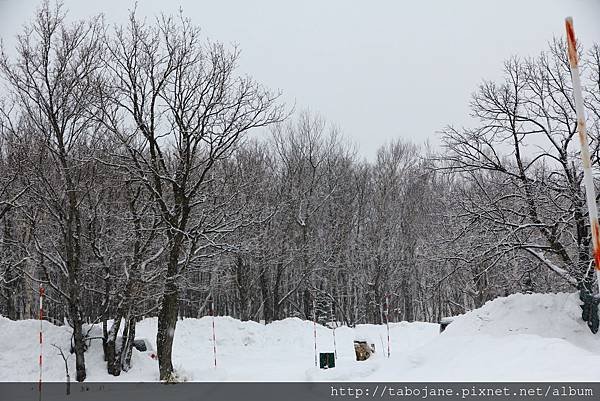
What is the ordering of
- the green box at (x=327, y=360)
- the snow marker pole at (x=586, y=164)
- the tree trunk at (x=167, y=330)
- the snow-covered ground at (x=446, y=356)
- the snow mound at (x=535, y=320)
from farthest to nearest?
1. the tree trunk at (x=167, y=330)
2. the green box at (x=327, y=360)
3. the snow mound at (x=535, y=320)
4. the snow-covered ground at (x=446, y=356)
5. the snow marker pole at (x=586, y=164)

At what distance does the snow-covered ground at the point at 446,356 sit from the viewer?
9060 mm

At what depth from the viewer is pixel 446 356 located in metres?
11.9

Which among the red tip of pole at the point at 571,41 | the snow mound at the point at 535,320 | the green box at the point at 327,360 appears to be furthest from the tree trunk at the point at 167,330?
the red tip of pole at the point at 571,41

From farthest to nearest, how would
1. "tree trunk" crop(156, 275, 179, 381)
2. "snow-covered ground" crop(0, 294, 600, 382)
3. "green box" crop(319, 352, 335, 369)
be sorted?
"tree trunk" crop(156, 275, 179, 381) → "green box" crop(319, 352, 335, 369) → "snow-covered ground" crop(0, 294, 600, 382)

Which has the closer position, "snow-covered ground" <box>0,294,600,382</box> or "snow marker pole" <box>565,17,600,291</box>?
"snow marker pole" <box>565,17,600,291</box>

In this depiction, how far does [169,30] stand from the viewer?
1589 cm

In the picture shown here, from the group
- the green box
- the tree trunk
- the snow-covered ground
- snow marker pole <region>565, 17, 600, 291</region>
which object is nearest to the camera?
snow marker pole <region>565, 17, 600, 291</region>

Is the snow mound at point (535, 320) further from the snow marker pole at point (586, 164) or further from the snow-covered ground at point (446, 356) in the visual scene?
the snow marker pole at point (586, 164)

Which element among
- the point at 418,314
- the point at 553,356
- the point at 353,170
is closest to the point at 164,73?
the point at 553,356

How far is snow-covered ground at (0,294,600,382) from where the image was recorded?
906 cm

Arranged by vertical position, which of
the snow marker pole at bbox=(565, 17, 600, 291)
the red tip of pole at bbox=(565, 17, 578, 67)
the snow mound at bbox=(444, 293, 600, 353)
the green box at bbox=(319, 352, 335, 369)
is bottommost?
the green box at bbox=(319, 352, 335, 369)

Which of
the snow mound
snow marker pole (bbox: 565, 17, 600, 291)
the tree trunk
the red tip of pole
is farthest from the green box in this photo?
the red tip of pole

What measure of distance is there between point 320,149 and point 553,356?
93.3 feet

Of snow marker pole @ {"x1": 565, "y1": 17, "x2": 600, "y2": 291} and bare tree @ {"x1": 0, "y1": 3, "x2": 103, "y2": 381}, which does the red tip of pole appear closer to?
snow marker pole @ {"x1": 565, "y1": 17, "x2": 600, "y2": 291}
